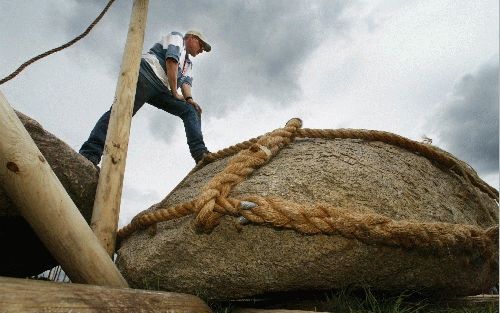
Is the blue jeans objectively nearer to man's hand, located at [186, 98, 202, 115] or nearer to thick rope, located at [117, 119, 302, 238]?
man's hand, located at [186, 98, 202, 115]

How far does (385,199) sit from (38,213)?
1550mm

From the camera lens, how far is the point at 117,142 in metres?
2.20

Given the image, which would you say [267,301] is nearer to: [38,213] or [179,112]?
[38,213]

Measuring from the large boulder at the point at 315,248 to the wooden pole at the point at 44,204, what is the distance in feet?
1.06

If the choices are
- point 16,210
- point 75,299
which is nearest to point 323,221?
point 75,299

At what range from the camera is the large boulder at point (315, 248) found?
5.24ft

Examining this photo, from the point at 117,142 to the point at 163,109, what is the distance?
67.9 inches

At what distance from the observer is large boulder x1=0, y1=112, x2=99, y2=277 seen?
1.89 m

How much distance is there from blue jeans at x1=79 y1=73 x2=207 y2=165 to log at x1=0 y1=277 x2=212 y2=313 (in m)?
1.90

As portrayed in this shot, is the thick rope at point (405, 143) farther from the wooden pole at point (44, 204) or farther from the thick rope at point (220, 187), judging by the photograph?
the wooden pole at point (44, 204)

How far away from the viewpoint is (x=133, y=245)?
1987mm

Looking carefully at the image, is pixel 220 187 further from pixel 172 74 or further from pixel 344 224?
pixel 172 74

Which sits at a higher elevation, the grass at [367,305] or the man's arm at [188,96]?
the man's arm at [188,96]

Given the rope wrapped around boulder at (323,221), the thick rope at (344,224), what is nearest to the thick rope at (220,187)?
the rope wrapped around boulder at (323,221)
